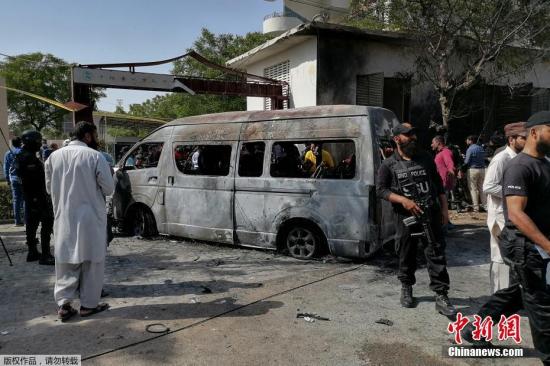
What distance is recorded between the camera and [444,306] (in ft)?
12.7

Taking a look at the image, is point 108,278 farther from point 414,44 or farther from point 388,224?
point 414,44

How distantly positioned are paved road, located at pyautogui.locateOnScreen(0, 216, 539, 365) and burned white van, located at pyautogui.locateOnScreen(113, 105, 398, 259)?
0.46 m

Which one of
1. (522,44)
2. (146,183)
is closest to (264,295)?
(146,183)

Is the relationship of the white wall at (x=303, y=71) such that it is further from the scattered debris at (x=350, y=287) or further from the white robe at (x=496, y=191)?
the white robe at (x=496, y=191)

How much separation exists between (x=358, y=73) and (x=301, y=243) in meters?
6.44

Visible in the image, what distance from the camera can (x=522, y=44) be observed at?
31.9 ft

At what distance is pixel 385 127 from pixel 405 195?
1.83 meters

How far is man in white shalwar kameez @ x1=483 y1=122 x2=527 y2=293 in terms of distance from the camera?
376cm

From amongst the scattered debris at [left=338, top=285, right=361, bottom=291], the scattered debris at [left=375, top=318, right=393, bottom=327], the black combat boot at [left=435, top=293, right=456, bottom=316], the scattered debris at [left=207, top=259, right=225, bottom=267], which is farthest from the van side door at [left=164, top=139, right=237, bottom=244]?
the black combat boot at [left=435, top=293, right=456, bottom=316]

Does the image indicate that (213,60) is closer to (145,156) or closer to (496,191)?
(145,156)

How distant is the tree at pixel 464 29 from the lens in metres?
8.87

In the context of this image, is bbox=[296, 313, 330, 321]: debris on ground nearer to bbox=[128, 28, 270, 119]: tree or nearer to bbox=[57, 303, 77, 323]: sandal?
bbox=[57, 303, 77, 323]: sandal

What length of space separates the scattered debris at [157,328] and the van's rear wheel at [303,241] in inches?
99.9

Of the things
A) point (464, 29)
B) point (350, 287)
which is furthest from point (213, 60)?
point (350, 287)
